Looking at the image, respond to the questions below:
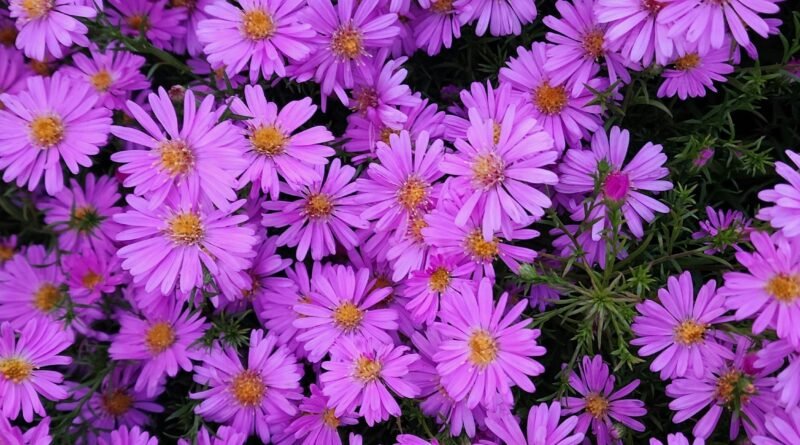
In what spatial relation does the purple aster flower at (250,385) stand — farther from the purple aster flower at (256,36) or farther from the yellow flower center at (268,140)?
the purple aster flower at (256,36)

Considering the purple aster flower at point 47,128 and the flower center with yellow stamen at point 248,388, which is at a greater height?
the purple aster flower at point 47,128

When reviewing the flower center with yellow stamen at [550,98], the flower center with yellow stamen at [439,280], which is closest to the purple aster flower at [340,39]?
the flower center with yellow stamen at [550,98]

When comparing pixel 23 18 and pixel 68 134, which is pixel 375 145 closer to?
pixel 68 134

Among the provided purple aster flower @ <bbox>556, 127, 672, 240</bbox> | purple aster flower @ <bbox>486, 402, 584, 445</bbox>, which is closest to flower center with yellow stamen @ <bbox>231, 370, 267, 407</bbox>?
purple aster flower @ <bbox>486, 402, 584, 445</bbox>

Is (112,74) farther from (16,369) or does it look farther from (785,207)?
(785,207)

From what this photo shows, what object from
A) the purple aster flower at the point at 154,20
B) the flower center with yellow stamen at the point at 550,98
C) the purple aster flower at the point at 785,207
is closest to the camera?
the purple aster flower at the point at 785,207

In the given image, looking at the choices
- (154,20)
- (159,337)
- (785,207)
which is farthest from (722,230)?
(154,20)

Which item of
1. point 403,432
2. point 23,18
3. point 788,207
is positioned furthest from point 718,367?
point 23,18
